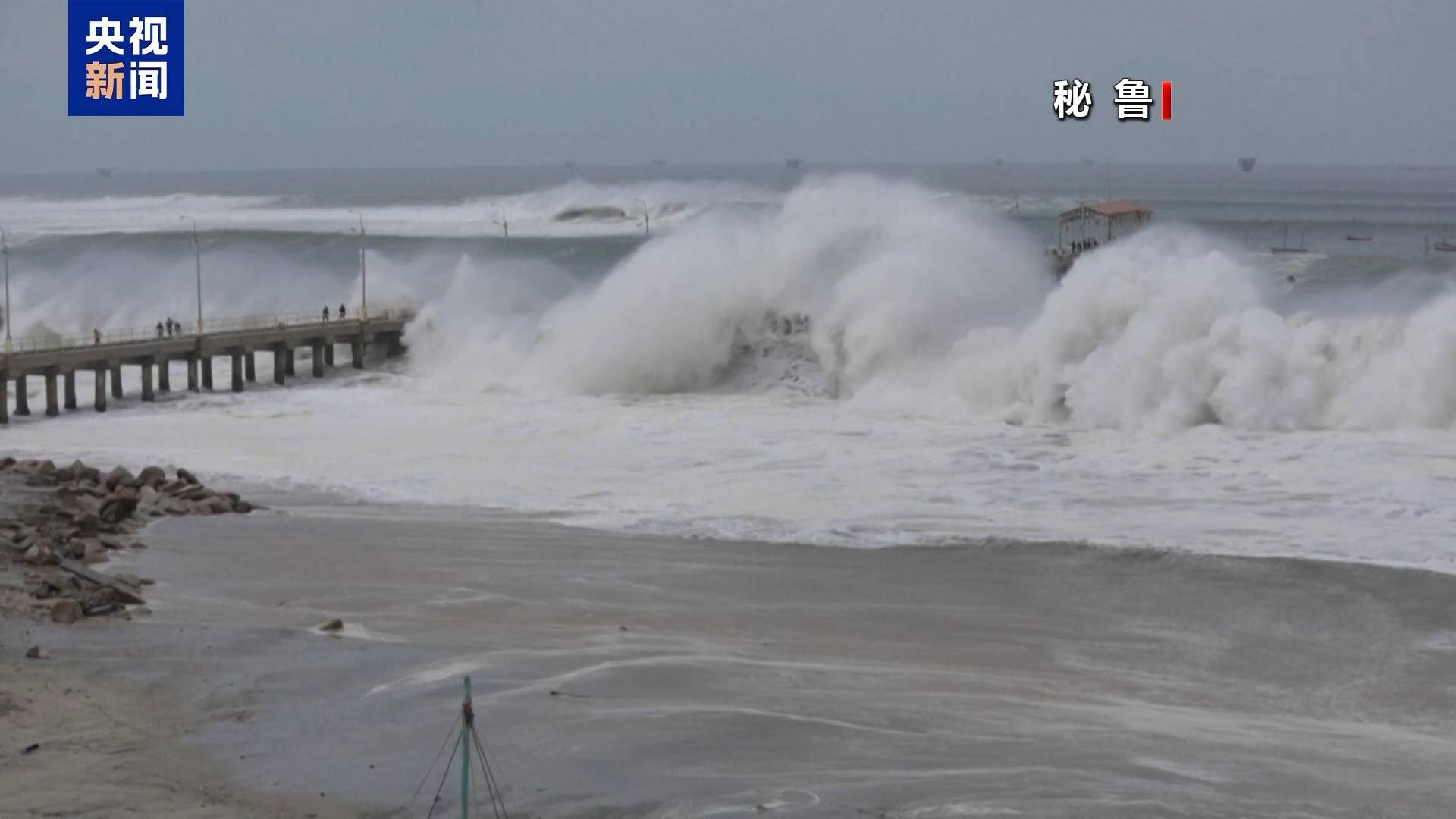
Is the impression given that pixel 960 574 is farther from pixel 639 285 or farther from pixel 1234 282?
pixel 639 285

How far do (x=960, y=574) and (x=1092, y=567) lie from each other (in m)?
1.31

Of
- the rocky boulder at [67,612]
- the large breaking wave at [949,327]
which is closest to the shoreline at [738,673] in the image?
the rocky boulder at [67,612]

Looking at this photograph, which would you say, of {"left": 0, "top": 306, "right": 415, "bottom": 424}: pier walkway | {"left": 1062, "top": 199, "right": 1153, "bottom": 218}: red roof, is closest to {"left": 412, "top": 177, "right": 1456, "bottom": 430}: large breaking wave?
{"left": 0, "top": 306, "right": 415, "bottom": 424}: pier walkway

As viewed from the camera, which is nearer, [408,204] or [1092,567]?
[1092,567]

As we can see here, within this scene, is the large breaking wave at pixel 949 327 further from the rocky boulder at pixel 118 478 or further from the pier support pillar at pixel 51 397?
the rocky boulder at pixel 118 478

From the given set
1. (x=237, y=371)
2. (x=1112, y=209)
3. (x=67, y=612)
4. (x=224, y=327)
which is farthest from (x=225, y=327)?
(x=67, y=612)

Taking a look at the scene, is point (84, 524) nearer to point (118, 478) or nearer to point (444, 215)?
point (118, 478)

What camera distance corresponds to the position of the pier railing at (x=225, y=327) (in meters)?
37.2

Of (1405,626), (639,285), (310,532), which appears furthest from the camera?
(639,285)

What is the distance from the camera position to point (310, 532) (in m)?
19.8

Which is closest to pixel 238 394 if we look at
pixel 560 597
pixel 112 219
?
pixel 560 597

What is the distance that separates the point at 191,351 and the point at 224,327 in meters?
4.75

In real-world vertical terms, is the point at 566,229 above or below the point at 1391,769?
above

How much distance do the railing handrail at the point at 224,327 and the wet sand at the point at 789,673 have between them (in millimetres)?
Result: 18620
